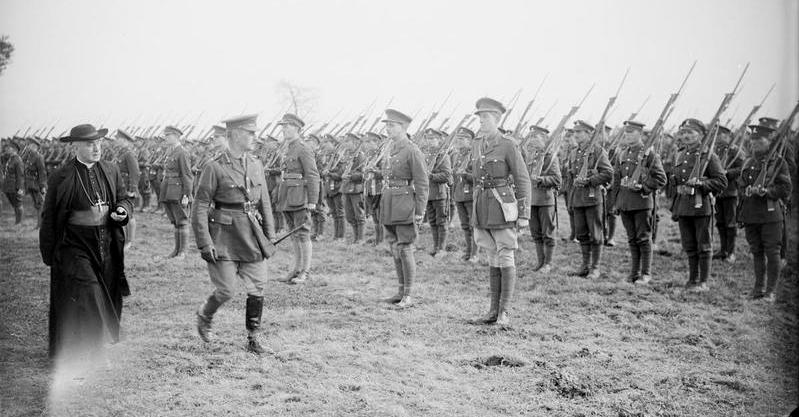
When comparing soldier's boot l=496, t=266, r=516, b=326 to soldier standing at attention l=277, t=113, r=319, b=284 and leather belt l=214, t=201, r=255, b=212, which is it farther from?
soldier standing at attention l=277, t=113, r=319, b=284

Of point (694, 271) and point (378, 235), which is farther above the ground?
point (378, 235)

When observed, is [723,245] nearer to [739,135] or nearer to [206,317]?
[739,135]

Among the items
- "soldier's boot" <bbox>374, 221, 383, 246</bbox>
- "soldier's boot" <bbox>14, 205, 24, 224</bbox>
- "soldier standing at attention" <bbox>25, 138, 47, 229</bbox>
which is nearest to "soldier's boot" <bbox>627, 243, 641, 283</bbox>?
"soldier's boot" <bbox>374, 221, 383, 246</bbox>

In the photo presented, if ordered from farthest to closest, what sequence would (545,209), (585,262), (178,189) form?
1. (178,189)
2. (545,209)
3. (585,262)

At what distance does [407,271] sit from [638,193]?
372 cm

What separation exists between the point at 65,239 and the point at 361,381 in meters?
2.70

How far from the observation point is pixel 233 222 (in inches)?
197

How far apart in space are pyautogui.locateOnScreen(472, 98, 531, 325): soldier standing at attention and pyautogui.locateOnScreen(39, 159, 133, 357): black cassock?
375cm

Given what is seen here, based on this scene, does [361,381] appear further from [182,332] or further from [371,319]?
[182,332]

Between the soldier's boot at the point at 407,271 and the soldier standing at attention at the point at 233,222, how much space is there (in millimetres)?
2107

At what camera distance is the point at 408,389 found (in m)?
4.41

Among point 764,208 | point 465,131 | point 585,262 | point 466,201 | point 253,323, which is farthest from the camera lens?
point 465,131

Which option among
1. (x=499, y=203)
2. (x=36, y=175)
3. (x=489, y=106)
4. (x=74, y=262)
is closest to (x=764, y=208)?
(x=499, y=203)

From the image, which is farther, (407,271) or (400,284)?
(400,284)
